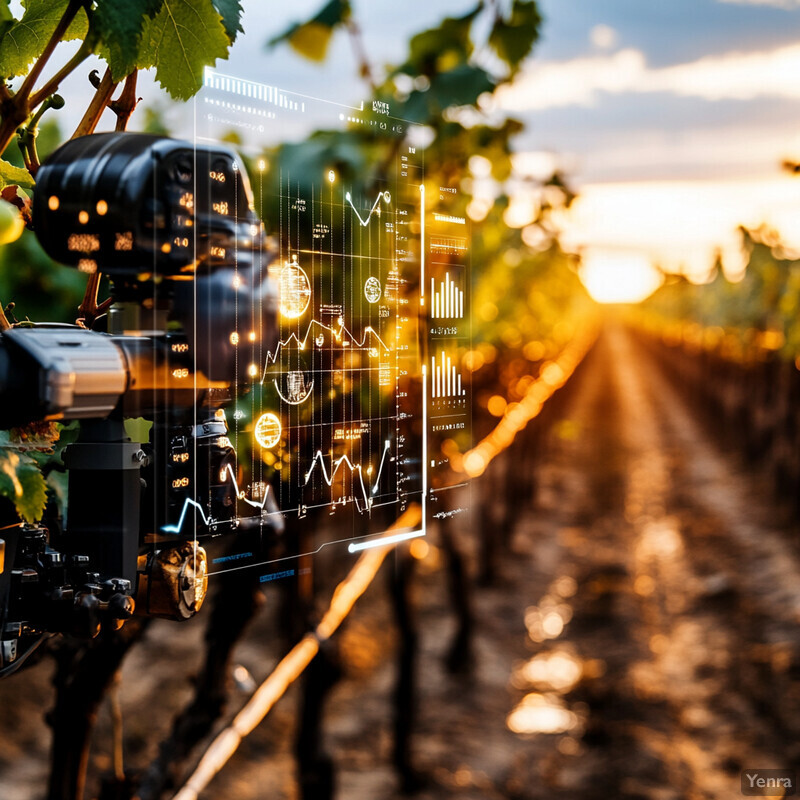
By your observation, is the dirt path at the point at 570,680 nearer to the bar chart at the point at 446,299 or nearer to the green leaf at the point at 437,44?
the green leaf at the point at 437,44

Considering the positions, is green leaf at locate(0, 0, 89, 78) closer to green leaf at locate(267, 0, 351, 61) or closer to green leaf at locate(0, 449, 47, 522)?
green leaf at locate(0, 449, 47, 522)

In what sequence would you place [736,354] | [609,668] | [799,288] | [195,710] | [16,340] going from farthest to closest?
[736,354] < [799,288] < [609,668] < [195,710] < [16,340]

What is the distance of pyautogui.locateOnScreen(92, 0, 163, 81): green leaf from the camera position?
3.25 feet

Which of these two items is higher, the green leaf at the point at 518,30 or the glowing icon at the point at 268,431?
the green leaf at the point at 518,30

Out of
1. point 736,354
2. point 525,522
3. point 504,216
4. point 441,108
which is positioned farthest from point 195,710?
point 736,354

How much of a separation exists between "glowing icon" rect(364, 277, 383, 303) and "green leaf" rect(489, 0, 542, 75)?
5.08ft

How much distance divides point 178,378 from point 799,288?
41.1ft

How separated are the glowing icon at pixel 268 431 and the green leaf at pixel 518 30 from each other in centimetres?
190

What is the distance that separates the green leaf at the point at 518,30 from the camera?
2850 millimetres

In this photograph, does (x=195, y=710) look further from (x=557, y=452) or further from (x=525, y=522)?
(x=557, y=452)

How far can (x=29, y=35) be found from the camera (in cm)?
111

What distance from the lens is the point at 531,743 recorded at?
20.8ft
